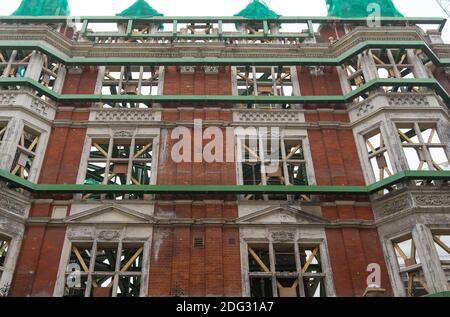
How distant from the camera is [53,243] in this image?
502 inches

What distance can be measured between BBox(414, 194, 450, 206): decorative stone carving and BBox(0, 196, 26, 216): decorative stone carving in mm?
12032

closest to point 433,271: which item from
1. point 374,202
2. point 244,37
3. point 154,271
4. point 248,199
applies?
point 374,202

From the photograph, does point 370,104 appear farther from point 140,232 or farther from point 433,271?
point 140,232

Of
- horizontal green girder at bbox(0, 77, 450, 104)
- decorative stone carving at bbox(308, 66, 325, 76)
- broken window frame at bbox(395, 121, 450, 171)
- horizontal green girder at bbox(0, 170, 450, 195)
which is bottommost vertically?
horizontal green girder at bbox(0, 170, 450, 195)

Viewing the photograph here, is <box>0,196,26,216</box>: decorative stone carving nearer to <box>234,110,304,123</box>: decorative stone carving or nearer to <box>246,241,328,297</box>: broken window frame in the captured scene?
<box>246,241,328,297</box>: broken window frame

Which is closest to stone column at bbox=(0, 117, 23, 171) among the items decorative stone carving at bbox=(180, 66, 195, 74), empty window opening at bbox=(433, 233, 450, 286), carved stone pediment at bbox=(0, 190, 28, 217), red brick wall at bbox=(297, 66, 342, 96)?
carved stone pediment at bbox=(0, 190, 28, 217)

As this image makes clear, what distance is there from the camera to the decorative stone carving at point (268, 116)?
16.3 meters

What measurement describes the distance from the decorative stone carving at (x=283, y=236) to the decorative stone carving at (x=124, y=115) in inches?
255

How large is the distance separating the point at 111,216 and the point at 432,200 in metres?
9.88

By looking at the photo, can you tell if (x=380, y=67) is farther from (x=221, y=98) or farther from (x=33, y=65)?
(x=33, y=65)

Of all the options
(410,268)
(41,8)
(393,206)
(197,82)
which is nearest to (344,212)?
(393,206)

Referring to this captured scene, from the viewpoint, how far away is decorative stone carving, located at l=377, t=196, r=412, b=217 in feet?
42.6

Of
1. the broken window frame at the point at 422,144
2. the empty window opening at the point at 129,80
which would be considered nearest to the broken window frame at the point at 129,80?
the empty window opening at the point at 129,80
